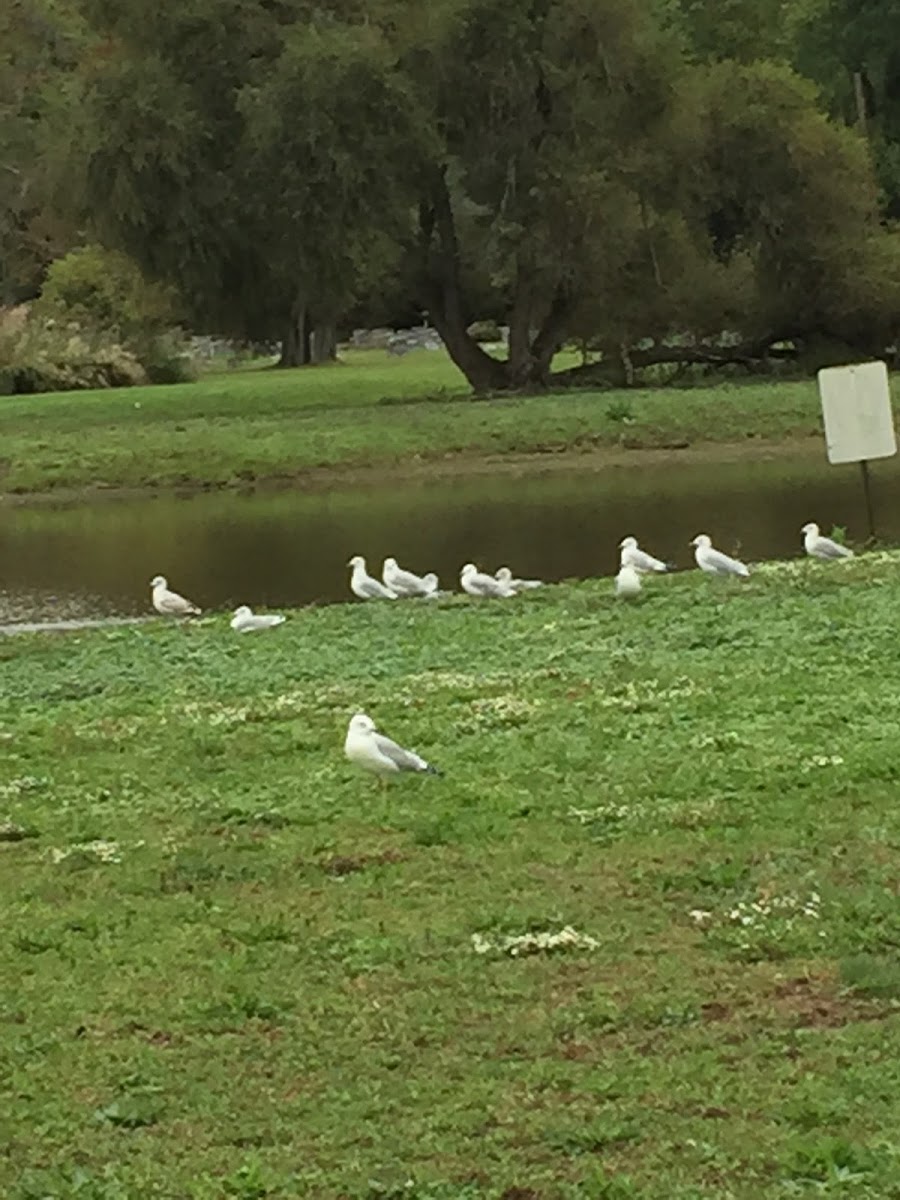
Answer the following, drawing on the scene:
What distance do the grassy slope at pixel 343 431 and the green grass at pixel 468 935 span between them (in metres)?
24.9

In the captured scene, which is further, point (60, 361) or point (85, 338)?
point (85, 338)

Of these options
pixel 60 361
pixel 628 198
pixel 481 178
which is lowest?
pixel 60 361

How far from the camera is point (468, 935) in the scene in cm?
967

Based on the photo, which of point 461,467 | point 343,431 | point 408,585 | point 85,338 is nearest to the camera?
point 408,585

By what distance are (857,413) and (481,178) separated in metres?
29.0

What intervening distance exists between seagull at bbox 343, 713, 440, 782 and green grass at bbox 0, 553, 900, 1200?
0.15m

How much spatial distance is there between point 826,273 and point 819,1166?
163ft

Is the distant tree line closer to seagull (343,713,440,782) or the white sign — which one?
the white sign

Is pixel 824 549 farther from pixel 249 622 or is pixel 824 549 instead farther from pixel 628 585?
pixel 249 622

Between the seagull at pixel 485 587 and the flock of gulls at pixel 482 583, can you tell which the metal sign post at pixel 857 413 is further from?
the seagull at pixel 485 587

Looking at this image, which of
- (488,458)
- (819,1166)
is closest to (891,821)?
(819,1166)

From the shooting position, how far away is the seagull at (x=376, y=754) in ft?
41.8

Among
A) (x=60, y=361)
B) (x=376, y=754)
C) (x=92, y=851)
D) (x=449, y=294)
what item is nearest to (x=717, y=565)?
(x=376, y=754)

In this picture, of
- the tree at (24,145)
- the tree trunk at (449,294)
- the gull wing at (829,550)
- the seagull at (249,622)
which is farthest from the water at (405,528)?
the tree at (24,145)
